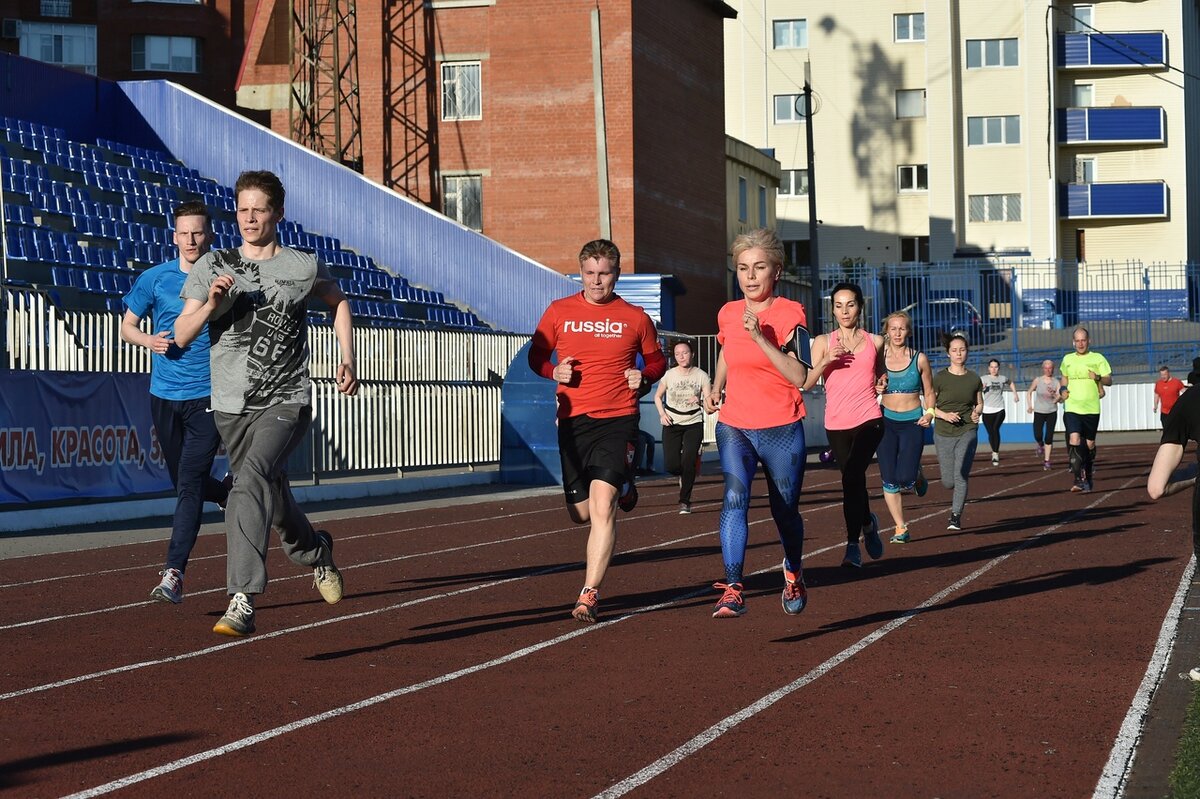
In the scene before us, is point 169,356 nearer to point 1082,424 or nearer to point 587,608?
point 587,608

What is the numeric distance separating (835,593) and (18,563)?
6.44 meters

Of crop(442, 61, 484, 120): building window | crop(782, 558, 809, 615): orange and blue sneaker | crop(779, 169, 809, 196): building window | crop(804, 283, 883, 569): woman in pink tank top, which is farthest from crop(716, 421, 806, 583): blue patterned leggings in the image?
crop(779, 169, 809, 196): building window

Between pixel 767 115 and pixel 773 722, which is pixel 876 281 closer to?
pixel 767 115

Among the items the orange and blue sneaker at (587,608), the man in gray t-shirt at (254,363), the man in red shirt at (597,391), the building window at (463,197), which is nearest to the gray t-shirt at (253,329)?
the man in gray t-shirt at (254,363)

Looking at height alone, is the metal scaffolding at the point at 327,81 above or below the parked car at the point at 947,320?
above

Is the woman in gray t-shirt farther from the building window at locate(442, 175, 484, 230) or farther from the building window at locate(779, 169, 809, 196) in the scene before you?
the building window at locate(779, 169, 809, 196)

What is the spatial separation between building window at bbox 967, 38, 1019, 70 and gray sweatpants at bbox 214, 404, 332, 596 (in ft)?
205

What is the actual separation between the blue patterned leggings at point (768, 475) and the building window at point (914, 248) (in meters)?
60.0

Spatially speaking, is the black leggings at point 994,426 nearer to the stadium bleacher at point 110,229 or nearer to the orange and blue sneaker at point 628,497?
the stadium bleacher at point 110,229

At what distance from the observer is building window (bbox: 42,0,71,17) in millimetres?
71750

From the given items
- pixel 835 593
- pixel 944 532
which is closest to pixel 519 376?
pixel 944 532

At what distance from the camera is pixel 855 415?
1215cm

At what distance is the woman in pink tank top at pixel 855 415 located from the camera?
11.9 metres

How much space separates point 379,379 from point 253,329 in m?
14.6
